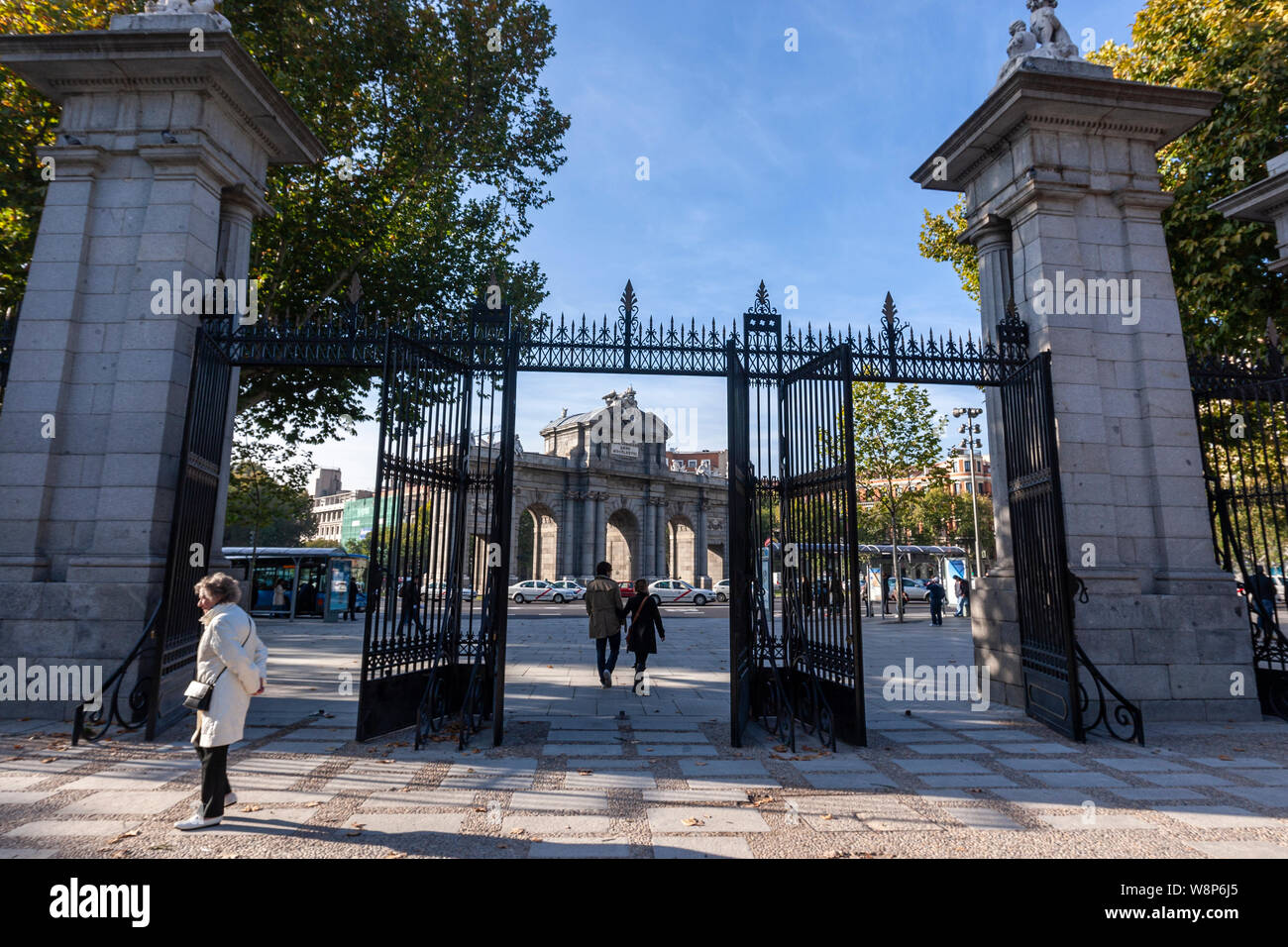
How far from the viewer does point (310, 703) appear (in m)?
8.84

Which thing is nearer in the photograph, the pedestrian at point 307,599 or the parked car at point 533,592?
the pedestrian at point 307,599

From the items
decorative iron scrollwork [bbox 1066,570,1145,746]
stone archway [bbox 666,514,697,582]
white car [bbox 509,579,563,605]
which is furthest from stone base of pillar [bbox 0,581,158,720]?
stone archway [bbox 666,514,697,582]

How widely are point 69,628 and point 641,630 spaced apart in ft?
21.8

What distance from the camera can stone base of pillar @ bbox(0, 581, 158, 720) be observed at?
6969 mm

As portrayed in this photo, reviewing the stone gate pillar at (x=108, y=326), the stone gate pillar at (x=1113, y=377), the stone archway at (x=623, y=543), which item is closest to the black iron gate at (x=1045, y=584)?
the stone gate pillar at (x=1113, y=377)

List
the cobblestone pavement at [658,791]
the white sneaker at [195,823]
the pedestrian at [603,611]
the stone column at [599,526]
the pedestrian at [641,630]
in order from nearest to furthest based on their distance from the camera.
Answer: the cobblestone pavement at [658,791] < the white sneaker at [195,823] < the pedestrian at [641,630] < the pedestrian at [603,611] < the stone column at [599,526]

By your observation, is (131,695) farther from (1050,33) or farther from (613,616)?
(1050,33)

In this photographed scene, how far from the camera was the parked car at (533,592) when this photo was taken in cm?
3972

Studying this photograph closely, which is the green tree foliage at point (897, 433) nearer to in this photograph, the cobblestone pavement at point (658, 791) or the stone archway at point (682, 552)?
the cobblestone pavement at point (658, 791)

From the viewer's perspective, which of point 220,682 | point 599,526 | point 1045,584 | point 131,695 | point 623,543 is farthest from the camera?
point 623,543

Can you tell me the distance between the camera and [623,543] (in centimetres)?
5231

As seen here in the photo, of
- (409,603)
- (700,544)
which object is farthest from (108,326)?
(700,544)
